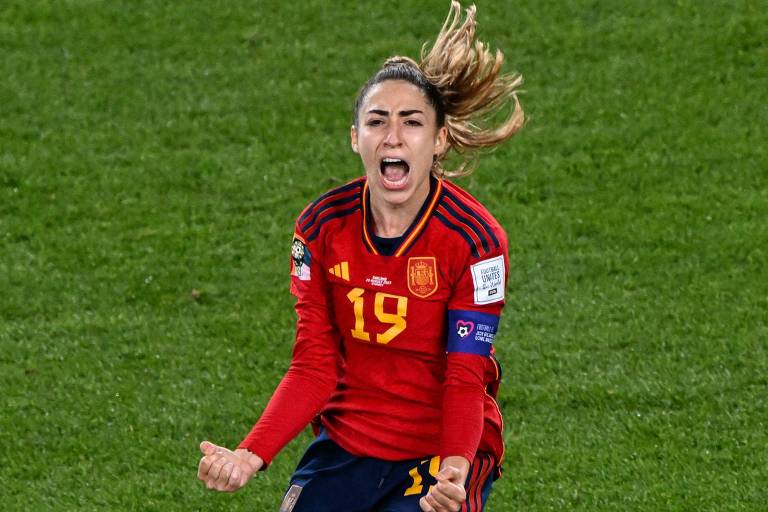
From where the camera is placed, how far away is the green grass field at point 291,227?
7016mm

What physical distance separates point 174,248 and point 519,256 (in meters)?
1.93

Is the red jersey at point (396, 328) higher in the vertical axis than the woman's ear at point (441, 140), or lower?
lower

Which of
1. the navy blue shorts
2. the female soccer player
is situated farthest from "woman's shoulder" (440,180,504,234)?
the navy blue shorts

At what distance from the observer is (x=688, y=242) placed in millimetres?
8617

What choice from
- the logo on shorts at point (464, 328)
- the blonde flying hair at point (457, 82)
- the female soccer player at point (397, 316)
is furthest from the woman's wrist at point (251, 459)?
the blonde flying hair at point (457, 82)

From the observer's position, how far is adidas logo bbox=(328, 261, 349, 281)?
510cm

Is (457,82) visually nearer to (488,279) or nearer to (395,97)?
(395,97)

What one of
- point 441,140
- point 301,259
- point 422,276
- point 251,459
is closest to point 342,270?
point 301,259

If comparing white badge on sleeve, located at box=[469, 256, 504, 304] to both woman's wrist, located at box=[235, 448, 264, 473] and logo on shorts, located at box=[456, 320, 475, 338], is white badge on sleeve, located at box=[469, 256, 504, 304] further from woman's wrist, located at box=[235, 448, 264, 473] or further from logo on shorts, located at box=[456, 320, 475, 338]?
woman's wrist, located at box=[235, 448, 264, 473]

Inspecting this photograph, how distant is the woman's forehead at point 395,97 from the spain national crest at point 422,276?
0.50 m

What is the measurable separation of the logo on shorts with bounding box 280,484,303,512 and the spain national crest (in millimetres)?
779

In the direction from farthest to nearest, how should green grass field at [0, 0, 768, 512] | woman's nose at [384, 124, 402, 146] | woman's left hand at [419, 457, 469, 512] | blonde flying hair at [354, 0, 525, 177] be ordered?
green grass field at [0, 0, 768, 512] < blonde flying hair at [354, 0, 525, 177] < woman's nose at [384, 124, 402, 146] < woman's left hand at [419, 457, 469, 512]

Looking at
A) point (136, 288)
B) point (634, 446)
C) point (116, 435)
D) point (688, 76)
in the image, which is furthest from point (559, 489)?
point (688, 76)

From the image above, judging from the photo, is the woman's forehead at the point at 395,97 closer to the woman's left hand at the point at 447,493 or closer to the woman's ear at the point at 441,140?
the woman's ear at the point at 441,140
